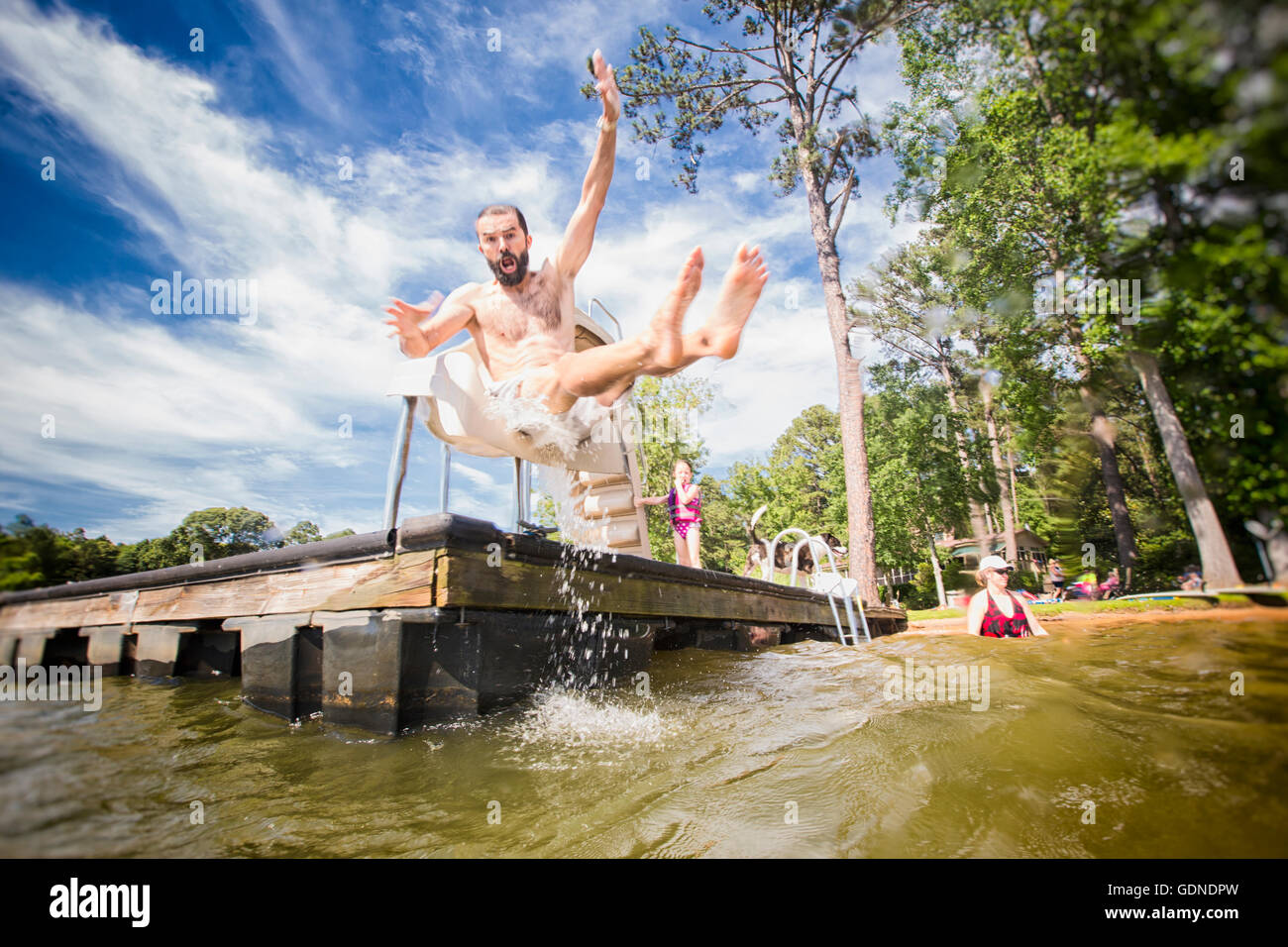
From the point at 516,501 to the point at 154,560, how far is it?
3.56 m

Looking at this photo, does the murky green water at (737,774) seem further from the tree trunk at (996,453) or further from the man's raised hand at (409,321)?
the man's raised hand at (409,321)

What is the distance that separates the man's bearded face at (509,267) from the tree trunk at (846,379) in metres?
8.64

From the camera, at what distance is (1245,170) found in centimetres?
51

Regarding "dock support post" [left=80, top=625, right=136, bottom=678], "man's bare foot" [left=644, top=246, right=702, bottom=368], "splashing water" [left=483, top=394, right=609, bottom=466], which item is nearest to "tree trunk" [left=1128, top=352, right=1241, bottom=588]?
"man's bare foot" [left=644, top=246, right=702, bottom=368]

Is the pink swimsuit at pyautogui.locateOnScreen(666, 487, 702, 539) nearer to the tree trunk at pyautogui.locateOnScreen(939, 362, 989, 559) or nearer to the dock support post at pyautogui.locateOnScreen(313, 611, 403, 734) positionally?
the tree trunk at pyautogui.locateOnScreen(939, 362, 989, 559)

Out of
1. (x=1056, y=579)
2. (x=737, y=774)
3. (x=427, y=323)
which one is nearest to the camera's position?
(x=1056, y=579)

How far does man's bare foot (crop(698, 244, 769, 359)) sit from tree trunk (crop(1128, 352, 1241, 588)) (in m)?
1.84

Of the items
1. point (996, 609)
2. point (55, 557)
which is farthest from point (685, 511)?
point (55, 557)

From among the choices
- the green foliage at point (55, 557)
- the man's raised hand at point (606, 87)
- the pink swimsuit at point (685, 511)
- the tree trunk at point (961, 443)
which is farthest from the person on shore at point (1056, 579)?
the pink swimsuit at point (685, 511)

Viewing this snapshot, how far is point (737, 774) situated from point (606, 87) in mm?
3497

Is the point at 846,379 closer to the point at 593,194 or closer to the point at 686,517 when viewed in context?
the point at 686,517

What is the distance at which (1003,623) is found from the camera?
413cm

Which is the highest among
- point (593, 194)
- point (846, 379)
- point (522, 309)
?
point (846, 379)

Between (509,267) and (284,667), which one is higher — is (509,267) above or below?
above
